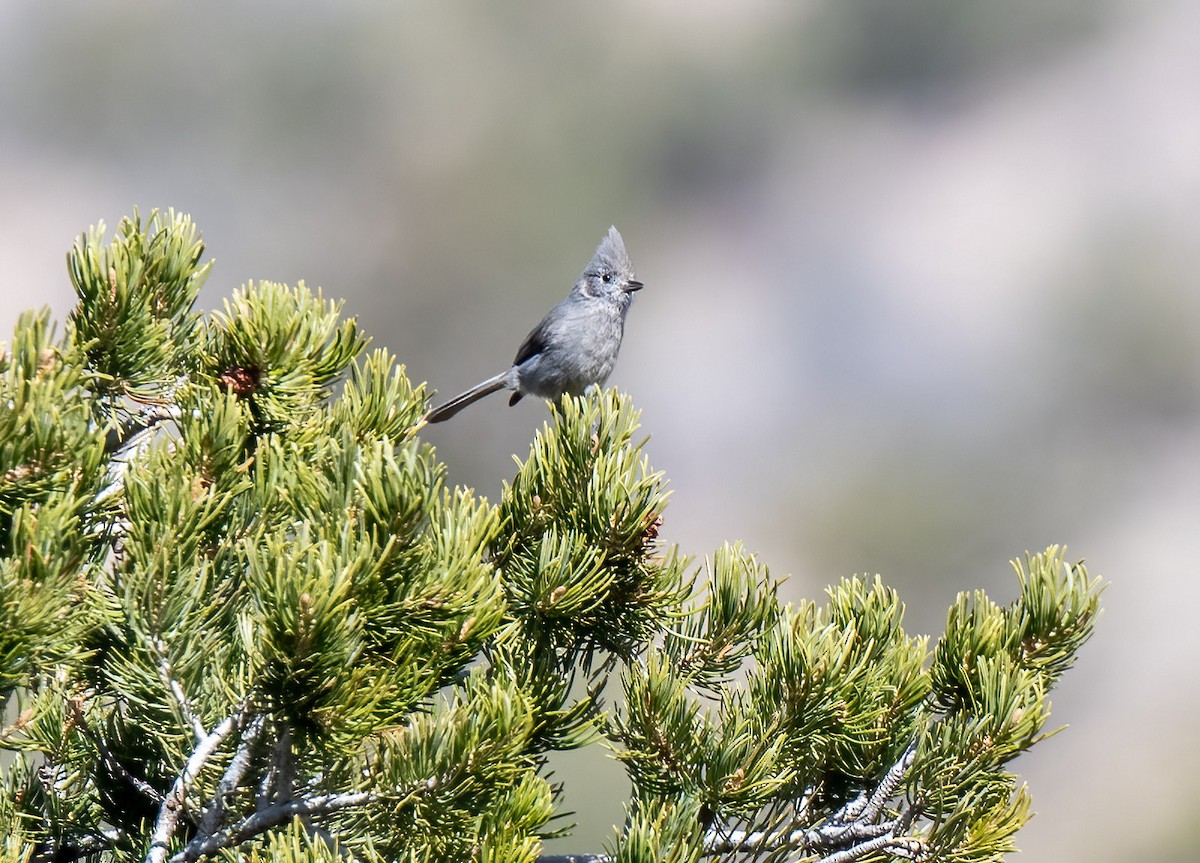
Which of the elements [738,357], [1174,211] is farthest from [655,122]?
[1174,211]

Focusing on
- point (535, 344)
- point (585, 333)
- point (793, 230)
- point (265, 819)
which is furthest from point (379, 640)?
point (793, 230)

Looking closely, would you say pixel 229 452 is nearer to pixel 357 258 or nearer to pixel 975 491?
pixel 975 491

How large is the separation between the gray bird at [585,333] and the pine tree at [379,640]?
2872 mm

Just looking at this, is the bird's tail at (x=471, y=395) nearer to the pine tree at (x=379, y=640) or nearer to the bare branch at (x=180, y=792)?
the pine tree at (x=379, y=640)

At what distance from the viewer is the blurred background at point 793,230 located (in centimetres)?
1870

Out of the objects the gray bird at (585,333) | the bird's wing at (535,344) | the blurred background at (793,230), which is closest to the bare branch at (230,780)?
the gray bird at (585,333)

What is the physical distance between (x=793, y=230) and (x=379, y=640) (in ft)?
95.4

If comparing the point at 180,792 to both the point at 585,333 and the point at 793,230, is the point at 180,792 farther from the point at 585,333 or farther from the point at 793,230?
the point at 793,230

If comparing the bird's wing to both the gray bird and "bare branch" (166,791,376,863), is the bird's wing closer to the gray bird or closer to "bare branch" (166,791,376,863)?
the gray bird

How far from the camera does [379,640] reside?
1257 mm

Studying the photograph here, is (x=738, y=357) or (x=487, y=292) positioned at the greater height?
(x=738, y=357)

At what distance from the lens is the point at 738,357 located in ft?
91.4

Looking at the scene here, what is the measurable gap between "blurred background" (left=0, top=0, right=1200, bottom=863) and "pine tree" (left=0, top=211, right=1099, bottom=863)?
11938 mm

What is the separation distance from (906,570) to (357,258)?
1244 centimetres
